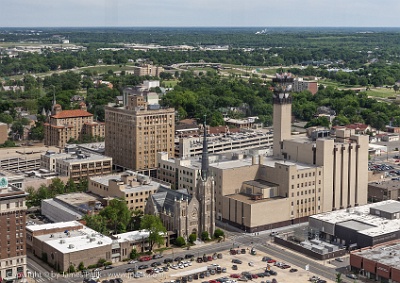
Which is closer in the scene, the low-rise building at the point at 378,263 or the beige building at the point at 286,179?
the low-rise building at the point at 378,263

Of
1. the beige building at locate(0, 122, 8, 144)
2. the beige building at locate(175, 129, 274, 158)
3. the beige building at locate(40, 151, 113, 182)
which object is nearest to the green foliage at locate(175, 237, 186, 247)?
the beige building at locate(40, 151, 113, 182)

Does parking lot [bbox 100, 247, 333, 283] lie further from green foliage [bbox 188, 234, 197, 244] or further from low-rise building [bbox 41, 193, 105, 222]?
low-rise building [bbox 41, 193, 105, 222]


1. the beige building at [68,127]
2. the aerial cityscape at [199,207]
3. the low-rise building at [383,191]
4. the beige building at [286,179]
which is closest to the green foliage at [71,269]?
the aerial cityscape at [199,207]

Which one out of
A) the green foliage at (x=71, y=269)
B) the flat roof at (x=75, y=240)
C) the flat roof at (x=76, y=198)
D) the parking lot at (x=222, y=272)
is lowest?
the parking lot at (x=222, y=272)

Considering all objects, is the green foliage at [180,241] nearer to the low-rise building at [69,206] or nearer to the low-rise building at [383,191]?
the low-rise building at [69,206]

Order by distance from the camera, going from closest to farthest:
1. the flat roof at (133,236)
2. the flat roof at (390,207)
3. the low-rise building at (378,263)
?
the low-rise building at (378,263) < the flat roof at (133,236) < the flat roof at (390,207)

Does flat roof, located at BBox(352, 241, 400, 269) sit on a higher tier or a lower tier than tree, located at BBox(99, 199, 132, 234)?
lower
